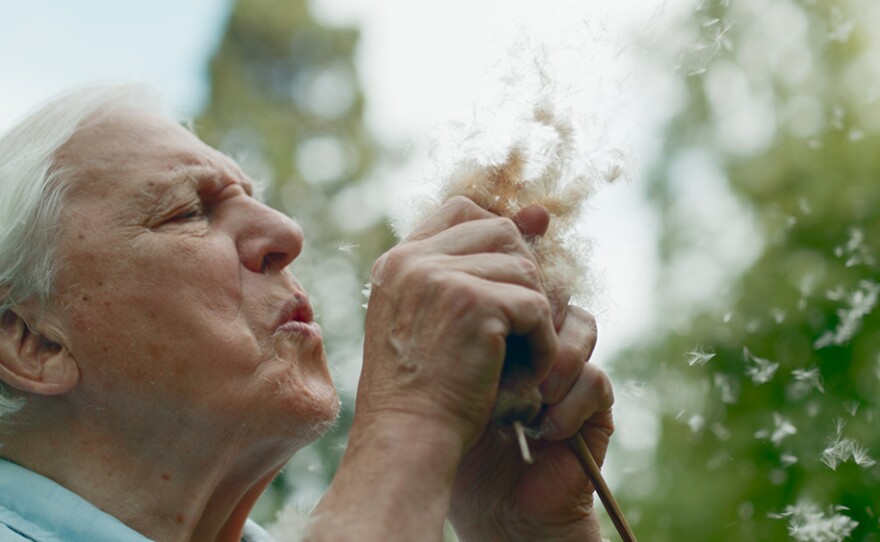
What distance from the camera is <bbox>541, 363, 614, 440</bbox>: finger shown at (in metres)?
2.09

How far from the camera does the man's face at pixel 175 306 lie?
225 centimetres

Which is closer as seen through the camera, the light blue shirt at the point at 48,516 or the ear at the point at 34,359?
the light blue shirt at the point at 48,516

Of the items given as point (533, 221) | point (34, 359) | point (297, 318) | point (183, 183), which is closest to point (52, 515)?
point (34, 359)

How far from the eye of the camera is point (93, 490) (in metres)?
2.26

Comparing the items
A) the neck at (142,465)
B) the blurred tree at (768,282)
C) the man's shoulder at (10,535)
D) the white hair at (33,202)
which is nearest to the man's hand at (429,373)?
the neck at (142,465)

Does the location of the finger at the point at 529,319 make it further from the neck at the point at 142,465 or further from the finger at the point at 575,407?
the neck at the point at 142,465

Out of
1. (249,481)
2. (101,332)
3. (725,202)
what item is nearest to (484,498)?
(249,481)

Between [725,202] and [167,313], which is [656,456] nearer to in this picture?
[725,202]

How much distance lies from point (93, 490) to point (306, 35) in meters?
13.5

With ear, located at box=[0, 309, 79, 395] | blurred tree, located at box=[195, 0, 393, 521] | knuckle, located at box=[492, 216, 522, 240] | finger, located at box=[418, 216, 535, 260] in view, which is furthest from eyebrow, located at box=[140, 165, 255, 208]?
blurred tree, located at box=[195, 0, 393, 521]

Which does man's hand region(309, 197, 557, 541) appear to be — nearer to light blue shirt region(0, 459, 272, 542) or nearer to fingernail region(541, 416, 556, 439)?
fingernail region(541, 416, 556, 439)

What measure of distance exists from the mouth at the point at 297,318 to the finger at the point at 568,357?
25.7 inches

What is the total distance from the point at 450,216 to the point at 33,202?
112 centimetres

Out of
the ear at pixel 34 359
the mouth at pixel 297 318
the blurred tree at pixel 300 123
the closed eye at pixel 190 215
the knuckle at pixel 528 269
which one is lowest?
the blurred tree at pixel 300 123
